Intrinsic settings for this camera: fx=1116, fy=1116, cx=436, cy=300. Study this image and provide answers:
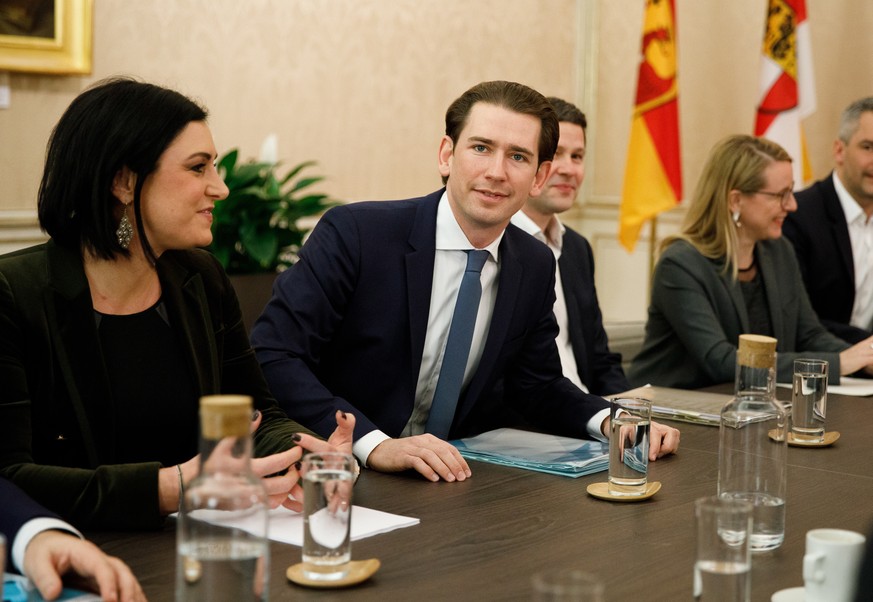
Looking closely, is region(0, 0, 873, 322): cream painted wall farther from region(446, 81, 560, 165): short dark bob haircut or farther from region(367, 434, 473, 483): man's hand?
region(367, 434, 473, 483): man's hand

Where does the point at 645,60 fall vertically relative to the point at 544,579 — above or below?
above

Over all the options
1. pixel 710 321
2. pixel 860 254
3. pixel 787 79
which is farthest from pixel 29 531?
pixel 787 79

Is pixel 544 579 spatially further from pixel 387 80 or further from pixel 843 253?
pixel 387 80

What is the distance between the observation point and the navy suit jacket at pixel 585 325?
364cm

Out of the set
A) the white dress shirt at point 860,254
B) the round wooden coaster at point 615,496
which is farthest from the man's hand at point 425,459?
the white dress shirt at point 860,254

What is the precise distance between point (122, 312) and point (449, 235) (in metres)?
0.87

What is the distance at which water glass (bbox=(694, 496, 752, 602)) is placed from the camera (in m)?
1.26

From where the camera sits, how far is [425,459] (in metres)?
2.03

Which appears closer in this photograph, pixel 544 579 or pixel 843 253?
pixel 544 579

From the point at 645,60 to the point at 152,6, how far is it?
2.55 meters

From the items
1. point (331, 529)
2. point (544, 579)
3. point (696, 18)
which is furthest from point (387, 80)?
point (544, 579)

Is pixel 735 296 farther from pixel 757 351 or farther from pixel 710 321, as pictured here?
pixel 757 351

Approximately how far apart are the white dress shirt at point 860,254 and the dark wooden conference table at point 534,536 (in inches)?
106

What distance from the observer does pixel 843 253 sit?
15.6 ft
